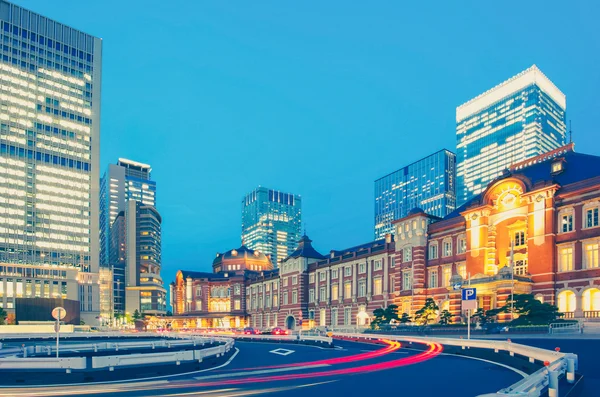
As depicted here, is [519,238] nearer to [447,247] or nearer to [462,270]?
[462,270]

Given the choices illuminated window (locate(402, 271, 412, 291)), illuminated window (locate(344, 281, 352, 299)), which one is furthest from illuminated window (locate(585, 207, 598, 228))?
illuminated window (locate(344, 281, 352, 299))

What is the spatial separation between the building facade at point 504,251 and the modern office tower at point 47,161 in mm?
95637

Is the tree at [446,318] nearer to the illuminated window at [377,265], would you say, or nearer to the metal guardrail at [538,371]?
the metal guardrail at [538,371]

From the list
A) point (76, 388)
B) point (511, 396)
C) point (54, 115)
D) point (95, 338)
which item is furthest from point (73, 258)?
point (511, 396)

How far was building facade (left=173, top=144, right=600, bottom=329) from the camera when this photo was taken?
53.4 m

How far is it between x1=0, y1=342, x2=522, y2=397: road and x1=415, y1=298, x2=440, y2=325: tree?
40089mm

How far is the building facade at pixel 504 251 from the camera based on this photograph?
53.4m

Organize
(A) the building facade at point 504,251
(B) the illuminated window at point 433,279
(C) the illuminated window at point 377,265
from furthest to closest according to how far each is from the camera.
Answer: (C) the illuminated window at point 377,265
(B) the illuminated window at point 433,279
(A) the building facade at point 504,251

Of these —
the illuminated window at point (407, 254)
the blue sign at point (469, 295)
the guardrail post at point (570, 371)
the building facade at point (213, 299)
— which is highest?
the illuminated window at point (407, 254)

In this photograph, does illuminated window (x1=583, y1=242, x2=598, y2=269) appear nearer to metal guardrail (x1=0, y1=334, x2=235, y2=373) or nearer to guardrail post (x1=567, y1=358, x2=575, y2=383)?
guardrail post (x1=567, y1=358, x2=575, y2=383)

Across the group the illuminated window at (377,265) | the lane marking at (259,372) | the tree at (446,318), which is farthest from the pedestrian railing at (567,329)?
the illuminated window at (377,265)

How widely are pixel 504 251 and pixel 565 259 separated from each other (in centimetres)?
798

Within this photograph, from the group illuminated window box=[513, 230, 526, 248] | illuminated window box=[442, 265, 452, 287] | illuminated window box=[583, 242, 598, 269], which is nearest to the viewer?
illuminated window box=[583, 242, 598, 269]

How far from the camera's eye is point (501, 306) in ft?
184
